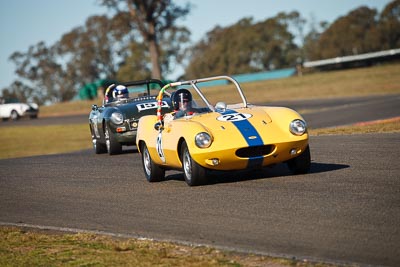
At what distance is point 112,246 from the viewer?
24.9 ft

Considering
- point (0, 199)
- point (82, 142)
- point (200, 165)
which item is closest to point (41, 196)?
point (0, 199)

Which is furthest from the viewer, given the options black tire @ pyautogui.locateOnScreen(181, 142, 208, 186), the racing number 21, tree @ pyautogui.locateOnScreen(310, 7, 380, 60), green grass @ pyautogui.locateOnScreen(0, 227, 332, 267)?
tree @ pyautogui.locateOnScreen(310, 7, 380, 60)

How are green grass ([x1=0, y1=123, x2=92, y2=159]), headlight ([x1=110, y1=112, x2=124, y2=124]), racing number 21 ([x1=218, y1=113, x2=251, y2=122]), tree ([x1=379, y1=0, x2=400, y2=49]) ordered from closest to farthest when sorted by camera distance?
racing number 21 ([x1=218, y1=113, x2=251, y2=122]), headlight ([x1=110, y1=112, x2=124, y2=124]), green grass ([x1=0, y1=123, x2=92, y2=159]), tree ([x1=379, y1=0, x2=400, y2=49])

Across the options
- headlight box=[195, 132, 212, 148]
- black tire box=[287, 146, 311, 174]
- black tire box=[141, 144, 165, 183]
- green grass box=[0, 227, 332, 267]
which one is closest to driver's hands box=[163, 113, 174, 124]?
black tire box=[141, 144, 165, 183]

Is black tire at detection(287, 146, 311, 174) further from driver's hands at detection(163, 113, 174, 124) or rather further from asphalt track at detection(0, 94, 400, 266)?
driver's hands at detection(163, 113, 174, 124)

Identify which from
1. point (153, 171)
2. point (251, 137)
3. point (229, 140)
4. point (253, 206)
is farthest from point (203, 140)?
point (253, 206)

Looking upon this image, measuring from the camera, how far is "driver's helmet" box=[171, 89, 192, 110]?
460 inches

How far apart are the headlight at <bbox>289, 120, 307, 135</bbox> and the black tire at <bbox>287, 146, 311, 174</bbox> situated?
0.83 feet

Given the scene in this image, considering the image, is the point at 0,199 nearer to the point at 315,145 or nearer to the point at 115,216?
the point at 115,216

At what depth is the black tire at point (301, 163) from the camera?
10.8 m

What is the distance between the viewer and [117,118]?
1789 cm

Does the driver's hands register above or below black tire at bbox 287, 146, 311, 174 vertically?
above

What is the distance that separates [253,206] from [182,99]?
3.20 meters

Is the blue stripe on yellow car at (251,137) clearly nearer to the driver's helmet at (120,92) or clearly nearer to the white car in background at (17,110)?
the driver's helmet at (120,92)
